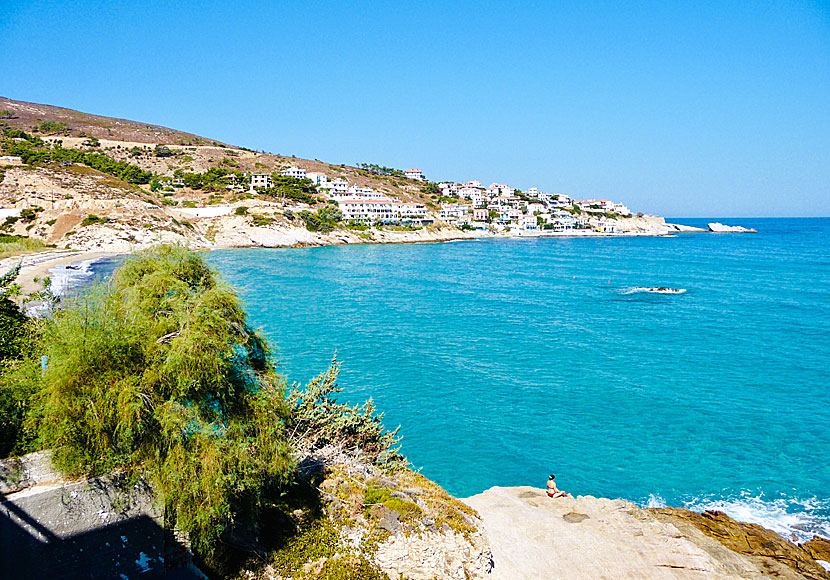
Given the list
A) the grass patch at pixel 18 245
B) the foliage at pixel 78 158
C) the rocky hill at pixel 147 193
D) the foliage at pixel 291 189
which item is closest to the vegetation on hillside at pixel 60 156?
the foliage at pixel 78 158

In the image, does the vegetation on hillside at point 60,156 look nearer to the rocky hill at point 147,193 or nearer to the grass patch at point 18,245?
the rocky hill at point 147,193

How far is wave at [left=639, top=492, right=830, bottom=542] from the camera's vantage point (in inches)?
587

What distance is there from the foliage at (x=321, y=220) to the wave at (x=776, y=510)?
96470 millimetres

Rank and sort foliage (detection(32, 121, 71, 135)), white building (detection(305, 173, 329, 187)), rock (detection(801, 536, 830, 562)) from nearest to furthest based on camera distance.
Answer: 1. rock (detection(801, 536, 830, 562))
2. foliage (detection(32, 121, 71, 135))
3. white building (detection(305, 173, 329, 187))

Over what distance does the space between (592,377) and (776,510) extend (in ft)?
39.5

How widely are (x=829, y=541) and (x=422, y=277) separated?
52412mm

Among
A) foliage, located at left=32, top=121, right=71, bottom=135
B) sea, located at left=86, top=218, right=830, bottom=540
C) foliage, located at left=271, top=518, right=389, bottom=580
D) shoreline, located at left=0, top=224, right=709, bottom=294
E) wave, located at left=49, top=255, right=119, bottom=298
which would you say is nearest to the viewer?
foliage, located at left=271, top=518, right=389, bottom=580

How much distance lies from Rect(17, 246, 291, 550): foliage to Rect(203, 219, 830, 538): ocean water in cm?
210

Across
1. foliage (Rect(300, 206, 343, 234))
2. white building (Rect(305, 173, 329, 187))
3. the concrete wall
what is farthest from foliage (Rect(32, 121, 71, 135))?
the concrete wall

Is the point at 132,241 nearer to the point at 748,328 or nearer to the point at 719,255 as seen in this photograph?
the point at 748,328

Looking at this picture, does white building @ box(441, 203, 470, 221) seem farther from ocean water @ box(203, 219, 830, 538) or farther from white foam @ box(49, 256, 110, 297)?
white foam @ box(49, 256, 110, 297)

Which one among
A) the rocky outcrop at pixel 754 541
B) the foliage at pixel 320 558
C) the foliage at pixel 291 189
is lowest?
the rocky outcrop at pixel 754 541

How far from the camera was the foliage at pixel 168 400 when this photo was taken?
7480mm

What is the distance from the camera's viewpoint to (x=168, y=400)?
8.05m
